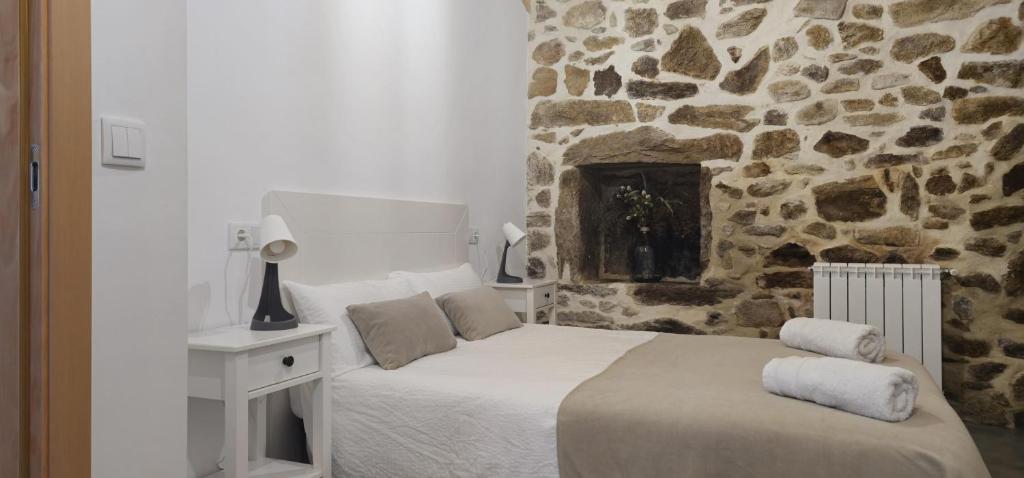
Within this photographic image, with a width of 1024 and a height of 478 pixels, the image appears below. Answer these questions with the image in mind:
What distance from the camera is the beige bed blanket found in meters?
1.61

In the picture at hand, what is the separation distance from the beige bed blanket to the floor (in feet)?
3.87

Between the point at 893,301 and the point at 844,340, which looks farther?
the point at 893,301

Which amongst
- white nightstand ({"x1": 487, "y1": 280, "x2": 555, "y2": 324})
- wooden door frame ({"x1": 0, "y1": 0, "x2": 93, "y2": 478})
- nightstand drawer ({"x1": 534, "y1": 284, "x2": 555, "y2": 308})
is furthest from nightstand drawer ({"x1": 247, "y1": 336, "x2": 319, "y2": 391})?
nightstand drawer ({"x1": 534, "y1": 284, "x2": 555, "y2": 308})

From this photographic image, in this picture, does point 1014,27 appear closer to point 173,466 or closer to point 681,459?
point 681,459

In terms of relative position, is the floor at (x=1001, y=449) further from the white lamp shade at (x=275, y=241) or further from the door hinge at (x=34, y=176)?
the door hinge at (x=34, y=176)

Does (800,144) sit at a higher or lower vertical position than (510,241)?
higher

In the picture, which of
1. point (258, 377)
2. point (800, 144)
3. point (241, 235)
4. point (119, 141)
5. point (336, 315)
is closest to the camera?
point (119, 141)

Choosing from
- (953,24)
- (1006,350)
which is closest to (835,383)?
(1006,350)

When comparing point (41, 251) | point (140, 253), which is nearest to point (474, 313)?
point (140, 253)

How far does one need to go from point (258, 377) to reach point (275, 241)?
47 centimetres

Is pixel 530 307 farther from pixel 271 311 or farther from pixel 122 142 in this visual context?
pixel 122 142

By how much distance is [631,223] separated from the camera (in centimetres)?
482

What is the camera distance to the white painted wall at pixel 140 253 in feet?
4.20

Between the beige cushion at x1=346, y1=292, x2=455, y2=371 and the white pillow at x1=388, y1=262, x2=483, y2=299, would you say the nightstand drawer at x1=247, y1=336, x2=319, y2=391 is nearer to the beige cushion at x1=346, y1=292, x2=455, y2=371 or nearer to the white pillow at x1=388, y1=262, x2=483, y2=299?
the beige cushion at x1=346, y1=292, x2=455, y2=371
